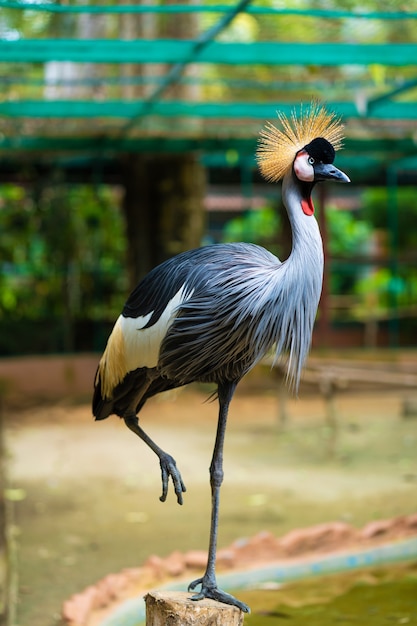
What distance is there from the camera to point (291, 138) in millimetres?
3314

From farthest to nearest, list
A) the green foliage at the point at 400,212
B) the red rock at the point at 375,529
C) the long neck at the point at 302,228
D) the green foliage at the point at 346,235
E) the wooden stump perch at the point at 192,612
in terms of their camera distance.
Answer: the green foliage at the point at 346,235 → the green foliage at the point at 400,212 → the red rock at the point at 375,529 → the wooden stump perch at the point at 192,612 → the long neck at the point at 302,228

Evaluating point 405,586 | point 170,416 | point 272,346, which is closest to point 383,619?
point 405,586

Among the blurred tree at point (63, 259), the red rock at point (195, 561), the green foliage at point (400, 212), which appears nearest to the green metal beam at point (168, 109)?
the blurred tree at point (63, 259)

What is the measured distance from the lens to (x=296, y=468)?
25.1ft

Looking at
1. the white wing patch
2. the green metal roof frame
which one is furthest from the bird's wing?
the green metal roof frame

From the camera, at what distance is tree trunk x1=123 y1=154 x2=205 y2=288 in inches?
453

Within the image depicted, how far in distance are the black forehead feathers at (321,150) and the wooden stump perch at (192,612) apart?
5.29 feet

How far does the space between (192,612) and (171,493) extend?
4013mm

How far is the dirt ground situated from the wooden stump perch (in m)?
0.95

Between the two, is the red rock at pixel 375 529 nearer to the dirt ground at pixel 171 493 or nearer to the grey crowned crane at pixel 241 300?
the dirt ground at pixel 171 493

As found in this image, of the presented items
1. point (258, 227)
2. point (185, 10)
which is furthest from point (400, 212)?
point (185, 10)

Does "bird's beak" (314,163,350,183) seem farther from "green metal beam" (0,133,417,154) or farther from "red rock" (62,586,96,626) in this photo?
"green metal beam" (0,133,417,154)

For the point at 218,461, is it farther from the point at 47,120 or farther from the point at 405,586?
the point at 47,120

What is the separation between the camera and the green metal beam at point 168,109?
28.2ft
